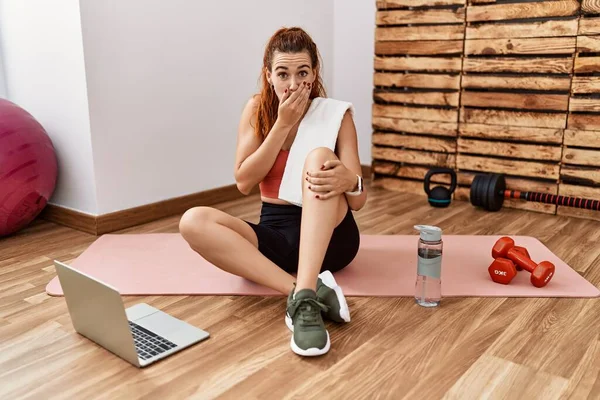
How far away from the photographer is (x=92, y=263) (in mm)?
2170

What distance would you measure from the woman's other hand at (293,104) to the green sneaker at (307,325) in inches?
22.0

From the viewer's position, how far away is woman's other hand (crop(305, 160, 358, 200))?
159 cm

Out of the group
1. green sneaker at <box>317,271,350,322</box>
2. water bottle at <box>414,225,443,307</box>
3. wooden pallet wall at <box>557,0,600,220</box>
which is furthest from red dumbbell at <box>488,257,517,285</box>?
wooden pallet wall at <box>557,0,600,220</box>

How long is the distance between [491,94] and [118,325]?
253 centimetres

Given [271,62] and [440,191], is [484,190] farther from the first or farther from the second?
[271,62]

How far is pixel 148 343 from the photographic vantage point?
59.2 inches

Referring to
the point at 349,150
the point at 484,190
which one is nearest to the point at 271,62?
the point at 349,150

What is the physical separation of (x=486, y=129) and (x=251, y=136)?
6.01ft

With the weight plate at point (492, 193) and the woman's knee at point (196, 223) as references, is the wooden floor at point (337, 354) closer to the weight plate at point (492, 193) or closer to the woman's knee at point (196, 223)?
the woman's knee at point (196, 223)

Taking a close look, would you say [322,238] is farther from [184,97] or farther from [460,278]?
[184,97]

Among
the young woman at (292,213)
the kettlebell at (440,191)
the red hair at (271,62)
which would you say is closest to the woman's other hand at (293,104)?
the young woman at (292,213)

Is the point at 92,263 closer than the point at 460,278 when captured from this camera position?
No

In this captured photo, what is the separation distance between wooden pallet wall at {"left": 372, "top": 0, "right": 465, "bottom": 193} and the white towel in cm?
165

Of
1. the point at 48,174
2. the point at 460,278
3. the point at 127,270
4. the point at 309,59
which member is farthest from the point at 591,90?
the point at 48,174
